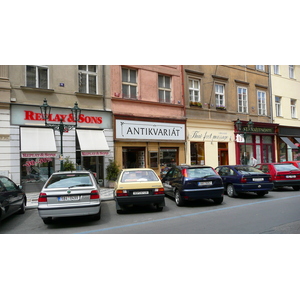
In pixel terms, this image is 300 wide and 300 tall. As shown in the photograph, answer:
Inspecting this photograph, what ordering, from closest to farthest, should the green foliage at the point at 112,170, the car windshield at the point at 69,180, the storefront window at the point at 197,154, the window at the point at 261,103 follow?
1. the car windshield at the point at 69,180
2. the green foliage at the point at 112,170
3. the storefront window at the point at 197,154
4. the window at the point at 261,103

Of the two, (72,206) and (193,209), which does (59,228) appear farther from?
(193,209)

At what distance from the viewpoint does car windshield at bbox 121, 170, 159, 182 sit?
860cm

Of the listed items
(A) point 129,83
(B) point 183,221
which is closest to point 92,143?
(A) point 129,83

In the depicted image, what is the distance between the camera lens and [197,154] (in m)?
19.5

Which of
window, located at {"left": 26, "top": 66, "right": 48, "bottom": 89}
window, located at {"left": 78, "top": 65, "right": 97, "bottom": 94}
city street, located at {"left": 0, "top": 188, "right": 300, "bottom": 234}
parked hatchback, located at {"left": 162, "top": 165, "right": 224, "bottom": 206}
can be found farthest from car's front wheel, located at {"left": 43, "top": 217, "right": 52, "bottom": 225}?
window, located at {"left": 78, "top": 65, "right": 97, "bottom": 94}

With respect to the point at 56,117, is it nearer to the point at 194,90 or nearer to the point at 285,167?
the point at 194,90

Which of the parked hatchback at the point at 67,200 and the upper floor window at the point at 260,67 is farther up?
the upper floor window at the point at 260,67

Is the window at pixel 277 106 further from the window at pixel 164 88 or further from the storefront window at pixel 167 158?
the storefront window at pixel 167 158

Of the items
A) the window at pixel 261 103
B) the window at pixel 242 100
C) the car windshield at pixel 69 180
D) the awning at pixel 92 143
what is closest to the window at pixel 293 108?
the window at pixel 261 103

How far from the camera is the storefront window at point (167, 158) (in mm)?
17844

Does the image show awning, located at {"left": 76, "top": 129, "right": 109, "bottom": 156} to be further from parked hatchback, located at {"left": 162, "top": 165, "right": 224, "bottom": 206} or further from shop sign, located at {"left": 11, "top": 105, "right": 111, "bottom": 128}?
parked hatchback, located at {"left": 162, "top": 165, "right": 224, "bottom": 206}

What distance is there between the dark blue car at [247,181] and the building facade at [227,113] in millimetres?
7024

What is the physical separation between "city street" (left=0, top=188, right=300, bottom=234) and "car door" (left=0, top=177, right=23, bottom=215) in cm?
43

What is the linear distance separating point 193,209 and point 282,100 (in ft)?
68.1
